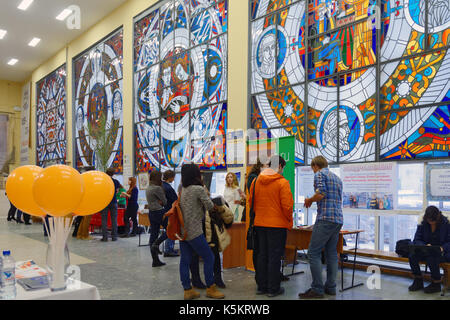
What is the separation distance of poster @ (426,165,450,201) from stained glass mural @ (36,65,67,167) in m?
14.3

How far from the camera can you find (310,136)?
6.59m

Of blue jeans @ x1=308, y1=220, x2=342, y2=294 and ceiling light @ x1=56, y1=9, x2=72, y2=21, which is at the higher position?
ceiling light @ x1=56, y1=9, x2=72, y2=21

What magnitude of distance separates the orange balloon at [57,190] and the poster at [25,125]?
19.8 meters

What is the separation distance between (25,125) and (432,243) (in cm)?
2091

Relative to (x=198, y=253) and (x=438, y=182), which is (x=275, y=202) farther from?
(x=438, y=182)

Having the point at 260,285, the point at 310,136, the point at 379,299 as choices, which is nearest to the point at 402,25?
the point at 310,136

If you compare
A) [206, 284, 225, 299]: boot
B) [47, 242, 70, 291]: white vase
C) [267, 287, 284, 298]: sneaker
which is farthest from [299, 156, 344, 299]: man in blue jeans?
[47, 242, 70, 291]: white vase

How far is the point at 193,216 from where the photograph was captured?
12.5 feet

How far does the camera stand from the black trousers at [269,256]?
13.2ft

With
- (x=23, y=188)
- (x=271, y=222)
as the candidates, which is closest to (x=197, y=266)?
(x=271, y=222)

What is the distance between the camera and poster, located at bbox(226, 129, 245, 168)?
25.5ft

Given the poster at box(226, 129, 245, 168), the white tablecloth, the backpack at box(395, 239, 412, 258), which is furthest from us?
the poster at box(226, 129, 245, 168)

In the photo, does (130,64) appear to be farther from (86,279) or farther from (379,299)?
(379,299)

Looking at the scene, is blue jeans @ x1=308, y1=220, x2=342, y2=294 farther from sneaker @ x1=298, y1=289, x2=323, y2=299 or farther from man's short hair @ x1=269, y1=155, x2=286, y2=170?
man's short hair @ x1=269, y1=155, x2=286, y2=170
